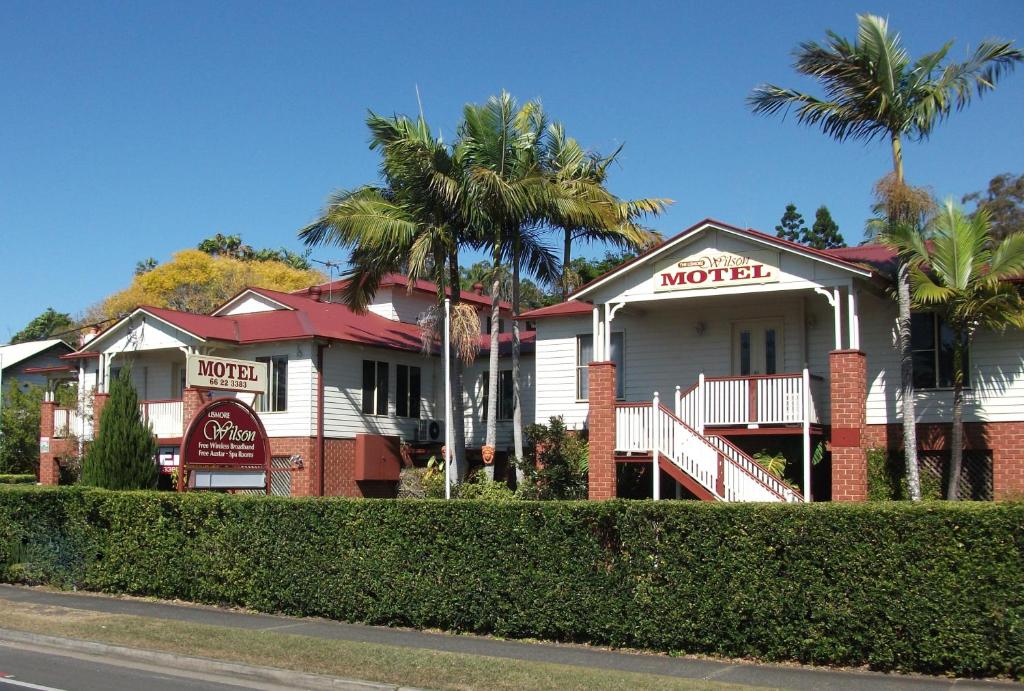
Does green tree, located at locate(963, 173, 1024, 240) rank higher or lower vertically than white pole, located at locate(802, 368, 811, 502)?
higher

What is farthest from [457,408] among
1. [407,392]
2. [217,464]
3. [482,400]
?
[217,464]

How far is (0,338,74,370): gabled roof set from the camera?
5112 centimetres

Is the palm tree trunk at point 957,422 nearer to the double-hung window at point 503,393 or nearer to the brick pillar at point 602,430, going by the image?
the brick pillar at point 602,430

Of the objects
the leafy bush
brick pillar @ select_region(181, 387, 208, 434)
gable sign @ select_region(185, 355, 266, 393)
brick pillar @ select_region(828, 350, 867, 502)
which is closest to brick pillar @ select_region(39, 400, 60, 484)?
brick pillar @ select_region(181, 387, 208, 434)

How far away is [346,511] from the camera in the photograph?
16.8 meters

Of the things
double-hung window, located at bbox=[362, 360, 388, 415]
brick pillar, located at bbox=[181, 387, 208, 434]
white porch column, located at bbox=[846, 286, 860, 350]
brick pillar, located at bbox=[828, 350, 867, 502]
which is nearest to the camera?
brick pillar, located at bbox=[828, 350, 867, 502]

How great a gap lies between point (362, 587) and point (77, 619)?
4483 mm

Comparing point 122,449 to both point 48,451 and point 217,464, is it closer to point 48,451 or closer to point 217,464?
point 217,464

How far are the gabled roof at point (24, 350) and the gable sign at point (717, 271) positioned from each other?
38796 millimetres

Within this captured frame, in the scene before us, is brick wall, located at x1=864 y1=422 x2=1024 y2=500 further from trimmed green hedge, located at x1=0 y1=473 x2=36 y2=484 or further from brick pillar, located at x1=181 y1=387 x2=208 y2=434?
trimmed green hedge, located at x1=0 y1=473 x2=36 y2=484

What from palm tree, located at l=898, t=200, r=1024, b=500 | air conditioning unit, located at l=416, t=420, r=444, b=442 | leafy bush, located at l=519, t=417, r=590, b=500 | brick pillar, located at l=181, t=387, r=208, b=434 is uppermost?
palm tree, located at l=898, t=200, r=1024, b=500

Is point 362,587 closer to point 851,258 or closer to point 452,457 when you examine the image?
point 452,457

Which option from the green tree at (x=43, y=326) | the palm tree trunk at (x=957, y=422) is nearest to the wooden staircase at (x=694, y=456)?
the palm tree trunk at (x=957, y=422)

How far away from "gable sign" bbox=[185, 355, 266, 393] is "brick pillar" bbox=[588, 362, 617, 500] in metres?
7.27
